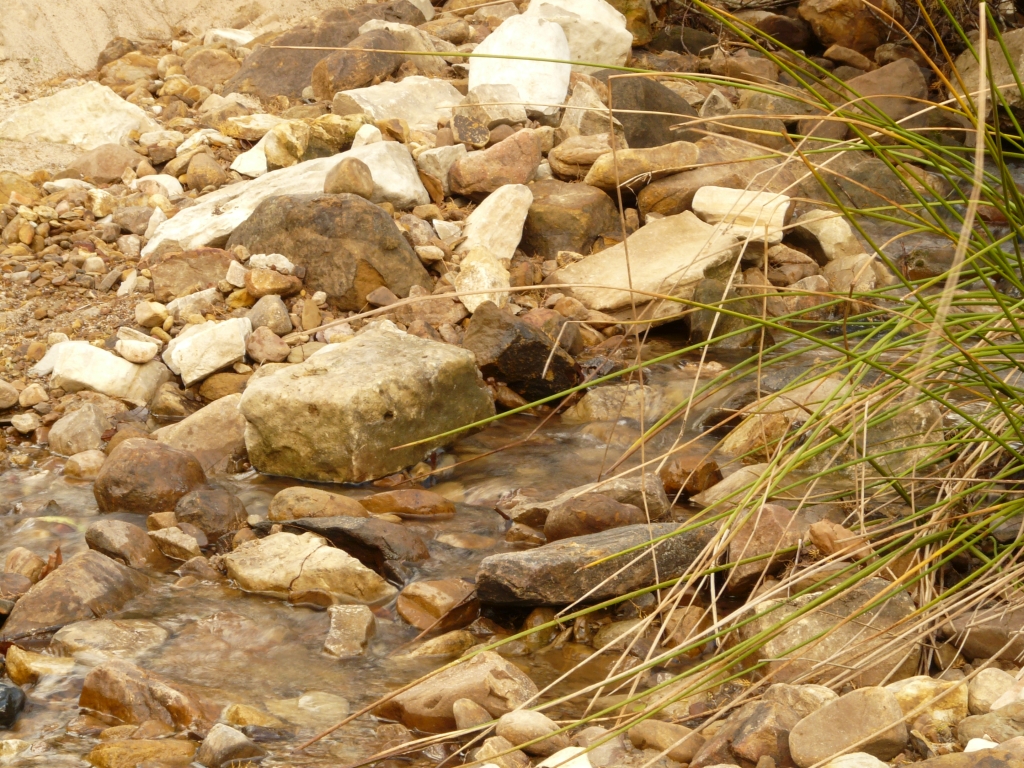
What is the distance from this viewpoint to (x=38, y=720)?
2.08 m

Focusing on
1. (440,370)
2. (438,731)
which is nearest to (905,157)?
(438,731)

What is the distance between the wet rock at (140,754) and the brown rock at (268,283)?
2.76 meters

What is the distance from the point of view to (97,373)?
3984 millimetres

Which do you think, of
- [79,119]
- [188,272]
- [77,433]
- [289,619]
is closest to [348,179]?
[188,272]

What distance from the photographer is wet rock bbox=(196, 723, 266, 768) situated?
6.31ft

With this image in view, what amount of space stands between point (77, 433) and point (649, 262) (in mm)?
2849

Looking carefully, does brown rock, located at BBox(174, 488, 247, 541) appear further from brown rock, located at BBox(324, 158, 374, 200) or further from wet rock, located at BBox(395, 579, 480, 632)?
brown rock, located at BBox(324, 158, 374, 200)

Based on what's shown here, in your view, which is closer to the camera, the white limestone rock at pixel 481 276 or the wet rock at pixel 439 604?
the wet rock at pixel 439 604

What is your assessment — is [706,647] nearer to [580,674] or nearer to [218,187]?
[580,674]

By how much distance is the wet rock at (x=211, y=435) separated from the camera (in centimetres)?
365

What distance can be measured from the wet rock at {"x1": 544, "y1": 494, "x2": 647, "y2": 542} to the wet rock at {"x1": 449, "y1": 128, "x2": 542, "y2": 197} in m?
2.96

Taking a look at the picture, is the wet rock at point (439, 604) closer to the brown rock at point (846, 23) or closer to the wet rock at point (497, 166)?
the wet rock at point (497, 166)

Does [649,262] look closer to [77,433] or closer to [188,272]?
[188,272]

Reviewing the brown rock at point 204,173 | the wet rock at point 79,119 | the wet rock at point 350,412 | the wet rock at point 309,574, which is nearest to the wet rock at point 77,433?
the wet rock at point 350,412
